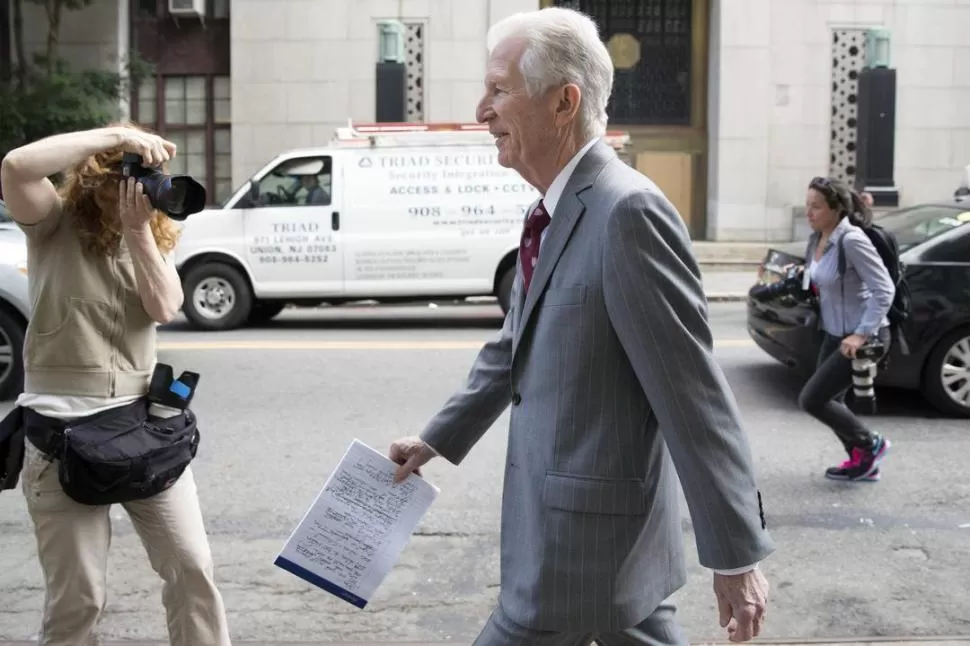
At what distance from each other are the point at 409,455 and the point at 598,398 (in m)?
0.72

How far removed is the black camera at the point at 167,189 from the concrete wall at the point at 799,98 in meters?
18.6

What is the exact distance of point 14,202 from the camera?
3119 mm

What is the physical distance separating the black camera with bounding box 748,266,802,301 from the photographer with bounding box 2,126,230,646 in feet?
19.6

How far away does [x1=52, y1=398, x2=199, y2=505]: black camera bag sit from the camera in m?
3.12

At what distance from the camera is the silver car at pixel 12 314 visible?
27.2ft

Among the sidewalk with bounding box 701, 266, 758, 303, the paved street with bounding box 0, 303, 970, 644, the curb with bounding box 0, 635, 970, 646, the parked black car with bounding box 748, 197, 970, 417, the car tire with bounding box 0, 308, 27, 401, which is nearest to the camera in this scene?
the curb with bounding box 0, 635, 970, 646

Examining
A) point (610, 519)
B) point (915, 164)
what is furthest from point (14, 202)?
point (915, 164)

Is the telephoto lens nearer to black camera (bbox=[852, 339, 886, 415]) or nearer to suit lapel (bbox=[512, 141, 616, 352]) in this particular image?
black camera (bbox=[852, 339, 886, 415])

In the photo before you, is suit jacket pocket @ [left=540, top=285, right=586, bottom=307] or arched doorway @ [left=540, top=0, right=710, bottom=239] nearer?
suit jacket pocket @ [left=540, top=285, right=586, bottom=307]

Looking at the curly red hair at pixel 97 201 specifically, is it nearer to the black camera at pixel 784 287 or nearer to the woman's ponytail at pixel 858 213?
the woman's ponytail at pixel 858 213

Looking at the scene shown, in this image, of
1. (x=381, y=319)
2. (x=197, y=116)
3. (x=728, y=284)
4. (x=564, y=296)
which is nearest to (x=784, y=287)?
(x=381, y=319)

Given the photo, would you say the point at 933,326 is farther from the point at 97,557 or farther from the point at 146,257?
the point at 97,557

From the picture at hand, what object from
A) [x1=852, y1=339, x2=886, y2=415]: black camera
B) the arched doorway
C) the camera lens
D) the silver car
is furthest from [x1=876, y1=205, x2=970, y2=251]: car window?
the arched doorway

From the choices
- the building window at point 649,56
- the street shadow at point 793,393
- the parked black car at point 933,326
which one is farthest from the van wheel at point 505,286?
the building window at point 649,56
